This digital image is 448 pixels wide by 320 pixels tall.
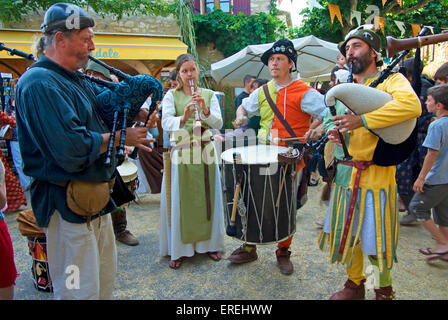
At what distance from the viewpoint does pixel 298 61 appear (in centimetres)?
667

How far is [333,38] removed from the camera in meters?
11.0

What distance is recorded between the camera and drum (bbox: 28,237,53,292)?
2.45 m

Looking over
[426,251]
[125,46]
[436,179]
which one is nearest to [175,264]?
[426,251]

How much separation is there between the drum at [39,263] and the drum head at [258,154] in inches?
64.3

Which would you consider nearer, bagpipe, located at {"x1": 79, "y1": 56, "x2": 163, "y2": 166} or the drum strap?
bagpipe, located at {"x1": 79, "y1": 56, "x2": 163, "y2": 166}

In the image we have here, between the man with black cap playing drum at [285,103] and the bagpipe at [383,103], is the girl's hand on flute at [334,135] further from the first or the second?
the man with black cap playing drum at [285,103]

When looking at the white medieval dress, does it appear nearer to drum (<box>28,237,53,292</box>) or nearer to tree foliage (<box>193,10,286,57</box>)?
drum (<box>28,237,53,292</box>)

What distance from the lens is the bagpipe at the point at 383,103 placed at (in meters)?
1.83

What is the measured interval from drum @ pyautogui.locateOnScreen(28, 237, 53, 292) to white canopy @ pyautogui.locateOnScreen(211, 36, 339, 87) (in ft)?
16.2

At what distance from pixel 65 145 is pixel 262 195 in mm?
1528

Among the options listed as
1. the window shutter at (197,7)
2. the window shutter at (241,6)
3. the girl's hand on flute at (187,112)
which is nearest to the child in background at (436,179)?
the girl's hand on flute at (187,112)

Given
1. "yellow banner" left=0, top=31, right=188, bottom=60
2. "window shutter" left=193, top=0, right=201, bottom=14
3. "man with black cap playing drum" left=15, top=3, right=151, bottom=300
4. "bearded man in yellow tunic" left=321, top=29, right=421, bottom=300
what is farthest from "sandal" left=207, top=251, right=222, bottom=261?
"window shutter" left=193, top=0, right=201, bottom=14

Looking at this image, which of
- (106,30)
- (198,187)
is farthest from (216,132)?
(106,30)
